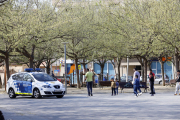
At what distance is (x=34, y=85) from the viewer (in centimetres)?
2070

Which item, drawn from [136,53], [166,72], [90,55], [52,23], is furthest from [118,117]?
[166,72]

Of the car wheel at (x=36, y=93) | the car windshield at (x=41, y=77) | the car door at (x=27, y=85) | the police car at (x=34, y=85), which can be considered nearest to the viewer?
the police car at (x=34, y=85)

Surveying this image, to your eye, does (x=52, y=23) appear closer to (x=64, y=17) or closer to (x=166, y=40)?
(x=64, y=17)

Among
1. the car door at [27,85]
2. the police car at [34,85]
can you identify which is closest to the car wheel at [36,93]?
the police car at [34,85]

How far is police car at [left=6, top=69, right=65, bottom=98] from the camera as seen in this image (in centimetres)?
2034

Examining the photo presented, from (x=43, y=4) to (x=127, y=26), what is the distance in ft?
22.4

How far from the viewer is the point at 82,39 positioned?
3095cm

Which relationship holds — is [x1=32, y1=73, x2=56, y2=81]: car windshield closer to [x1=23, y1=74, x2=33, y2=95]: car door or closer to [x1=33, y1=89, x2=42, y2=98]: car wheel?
[x1=23, y1=74, x2=33, y2=95]: car door

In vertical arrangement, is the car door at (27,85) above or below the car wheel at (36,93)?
above

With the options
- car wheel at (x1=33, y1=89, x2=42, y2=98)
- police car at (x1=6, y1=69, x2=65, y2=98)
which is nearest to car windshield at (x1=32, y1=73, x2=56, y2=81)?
police car at (x1=6, y1=69, x2=65, y2=98)

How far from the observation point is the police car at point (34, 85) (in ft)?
66.7

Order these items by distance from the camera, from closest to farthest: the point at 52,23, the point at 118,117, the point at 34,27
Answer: the point at 118,117
the point at 34,27
the point at 52,23

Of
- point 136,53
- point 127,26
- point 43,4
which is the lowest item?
point 136,53

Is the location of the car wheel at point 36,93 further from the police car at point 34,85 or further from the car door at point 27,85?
the car door at point 27,85
